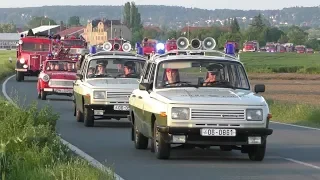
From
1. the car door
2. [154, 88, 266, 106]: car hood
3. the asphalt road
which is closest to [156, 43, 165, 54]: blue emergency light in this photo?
the asphalt road

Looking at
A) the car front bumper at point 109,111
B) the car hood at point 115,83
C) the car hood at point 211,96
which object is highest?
the car hood at point 211,96

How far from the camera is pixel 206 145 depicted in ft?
52.5

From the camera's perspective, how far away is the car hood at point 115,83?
24025 mm

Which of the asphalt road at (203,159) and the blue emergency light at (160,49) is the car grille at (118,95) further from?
the blue emergency light at (160,49)

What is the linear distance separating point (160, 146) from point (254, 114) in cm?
158

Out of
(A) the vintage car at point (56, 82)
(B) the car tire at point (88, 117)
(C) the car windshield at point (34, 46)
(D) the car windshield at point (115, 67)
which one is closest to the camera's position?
(B) the car tire at point (88, 117)

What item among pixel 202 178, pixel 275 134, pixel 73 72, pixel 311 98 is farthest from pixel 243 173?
pixel 311 98

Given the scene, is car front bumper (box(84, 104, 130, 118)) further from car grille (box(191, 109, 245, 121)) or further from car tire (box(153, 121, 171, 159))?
car grille (box(191, 109, 245, 121))

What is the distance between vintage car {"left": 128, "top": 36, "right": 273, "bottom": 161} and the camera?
15.8 meters

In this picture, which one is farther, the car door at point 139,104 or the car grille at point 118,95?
the car grille at point 118,95

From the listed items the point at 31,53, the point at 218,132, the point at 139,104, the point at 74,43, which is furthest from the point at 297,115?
the point at 74,43

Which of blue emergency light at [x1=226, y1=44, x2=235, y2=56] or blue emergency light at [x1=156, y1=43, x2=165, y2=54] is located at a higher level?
blue emergency light at [x1=226, y1=44, x2=235, y2=56]

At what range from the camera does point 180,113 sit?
1588 centimetres

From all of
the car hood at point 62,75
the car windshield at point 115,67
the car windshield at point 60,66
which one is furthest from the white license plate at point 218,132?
the car windshield at point 60,66
